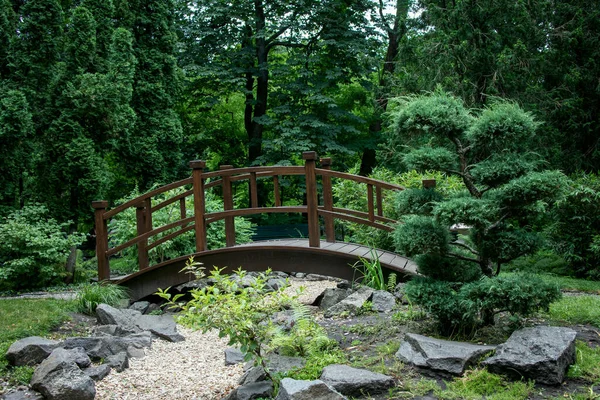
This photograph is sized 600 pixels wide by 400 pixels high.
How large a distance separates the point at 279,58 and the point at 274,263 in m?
10.7

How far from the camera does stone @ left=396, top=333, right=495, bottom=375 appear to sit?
4203 millimetres

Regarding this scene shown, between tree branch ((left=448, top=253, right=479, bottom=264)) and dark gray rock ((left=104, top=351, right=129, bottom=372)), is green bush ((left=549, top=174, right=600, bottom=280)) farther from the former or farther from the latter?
dark gray rock ((left=104, top=351, right=129, bottom=372))

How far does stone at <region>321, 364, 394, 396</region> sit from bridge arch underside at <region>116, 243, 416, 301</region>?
2601 mm

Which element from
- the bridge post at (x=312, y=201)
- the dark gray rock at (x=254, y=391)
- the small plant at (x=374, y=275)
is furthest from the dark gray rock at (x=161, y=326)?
the dark gray rock at (x=254, y=391)

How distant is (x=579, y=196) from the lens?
29.9 feet

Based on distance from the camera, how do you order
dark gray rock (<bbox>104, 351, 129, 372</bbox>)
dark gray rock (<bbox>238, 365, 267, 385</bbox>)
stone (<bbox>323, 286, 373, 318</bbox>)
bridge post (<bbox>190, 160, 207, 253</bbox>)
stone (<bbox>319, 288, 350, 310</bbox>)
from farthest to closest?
bridge post (<bbox>190, 160, 207, 253</bbox>)
stone (<bbox>319, 288, 350, 310</bbox>)
stone (<bbox>323, 286, 373, 318</bbox>)
dark gray rock (<bbox>104, 351, 129, 372</bbox>)
dark gray rock (<bbox>238, 365, 267, 385</bbox>)

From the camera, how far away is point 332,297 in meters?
7.02

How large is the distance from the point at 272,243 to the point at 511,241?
154 inches

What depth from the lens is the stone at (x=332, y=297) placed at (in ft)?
22.8

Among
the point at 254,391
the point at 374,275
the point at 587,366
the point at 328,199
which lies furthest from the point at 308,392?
the point at 328,199

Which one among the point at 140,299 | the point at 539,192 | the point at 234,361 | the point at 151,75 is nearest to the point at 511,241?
the point at 539,192

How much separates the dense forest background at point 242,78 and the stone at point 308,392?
7976 millimetres

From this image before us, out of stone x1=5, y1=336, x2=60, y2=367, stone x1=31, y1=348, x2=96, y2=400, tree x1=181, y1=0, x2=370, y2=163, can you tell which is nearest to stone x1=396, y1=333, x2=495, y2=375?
stone x1=31, y1=348, x2=96, y2=400

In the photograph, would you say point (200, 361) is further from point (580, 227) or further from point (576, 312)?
point (580, 227)
